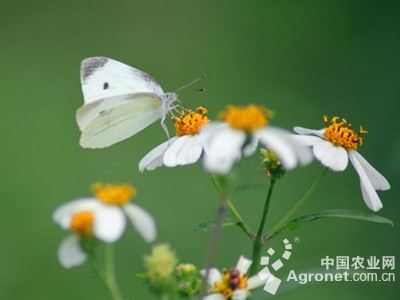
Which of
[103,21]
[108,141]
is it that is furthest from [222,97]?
[108,141]

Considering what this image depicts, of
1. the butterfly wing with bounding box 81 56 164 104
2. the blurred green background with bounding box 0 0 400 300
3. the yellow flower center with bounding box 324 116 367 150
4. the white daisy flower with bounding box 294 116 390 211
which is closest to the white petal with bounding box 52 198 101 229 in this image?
the white daisy flower with bounding box 294 116 390 211

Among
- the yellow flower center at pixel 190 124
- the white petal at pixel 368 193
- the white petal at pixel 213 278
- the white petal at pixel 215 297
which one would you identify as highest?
the yellow flower center at pixel 190 124

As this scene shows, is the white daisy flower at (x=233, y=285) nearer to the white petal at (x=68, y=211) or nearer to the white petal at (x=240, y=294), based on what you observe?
the white petal at (x=240, y=294)

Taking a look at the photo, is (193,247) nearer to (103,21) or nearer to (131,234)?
(131,234)

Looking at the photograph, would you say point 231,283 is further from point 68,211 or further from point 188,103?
point 188,103

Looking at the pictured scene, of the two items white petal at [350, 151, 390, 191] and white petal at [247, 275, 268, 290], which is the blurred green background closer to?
white petal at [350, 151, 390, 191]

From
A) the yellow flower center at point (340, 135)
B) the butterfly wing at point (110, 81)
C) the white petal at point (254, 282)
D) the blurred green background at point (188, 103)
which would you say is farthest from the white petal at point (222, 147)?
the blurred green background at point (188, 103)
